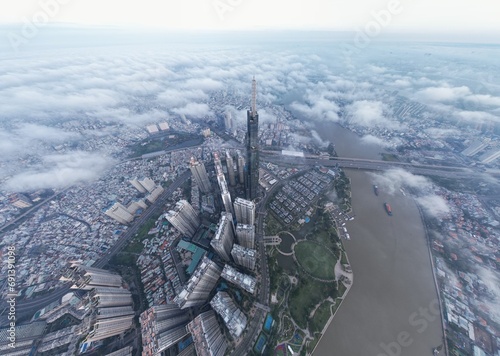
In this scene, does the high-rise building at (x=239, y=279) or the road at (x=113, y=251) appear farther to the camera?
the road at (x=113, y=251)

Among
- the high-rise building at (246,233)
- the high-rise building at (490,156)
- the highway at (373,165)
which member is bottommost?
the highway at (373,165)

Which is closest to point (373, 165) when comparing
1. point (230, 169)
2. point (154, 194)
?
A: point (230, 169)

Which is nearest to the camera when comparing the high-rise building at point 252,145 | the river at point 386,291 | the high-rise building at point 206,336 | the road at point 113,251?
the high-rise building at point 206,336

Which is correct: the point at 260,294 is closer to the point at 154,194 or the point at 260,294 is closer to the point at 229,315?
the point at 229,315

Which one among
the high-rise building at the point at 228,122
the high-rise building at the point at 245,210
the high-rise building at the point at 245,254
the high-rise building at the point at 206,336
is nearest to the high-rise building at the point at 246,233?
the high-rise building at the point at 245,254

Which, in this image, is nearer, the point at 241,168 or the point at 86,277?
the point at 86,277

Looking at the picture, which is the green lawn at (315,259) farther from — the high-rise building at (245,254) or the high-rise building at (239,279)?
the high-rise building at (239,279)

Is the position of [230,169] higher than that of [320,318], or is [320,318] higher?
[230,169]
